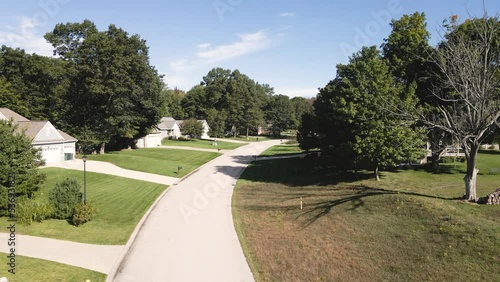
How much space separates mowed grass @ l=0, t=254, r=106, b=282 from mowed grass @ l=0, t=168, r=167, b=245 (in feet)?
9.26

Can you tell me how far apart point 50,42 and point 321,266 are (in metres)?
54.6

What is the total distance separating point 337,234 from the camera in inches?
659

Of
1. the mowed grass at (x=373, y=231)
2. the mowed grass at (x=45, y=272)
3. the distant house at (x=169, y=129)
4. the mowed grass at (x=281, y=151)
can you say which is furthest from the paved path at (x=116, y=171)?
the distant house at (x=169, y=129)

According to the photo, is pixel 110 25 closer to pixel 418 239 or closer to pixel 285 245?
pixel 285 245

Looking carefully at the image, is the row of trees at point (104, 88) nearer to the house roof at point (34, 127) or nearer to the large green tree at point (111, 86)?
the large green tree at point (111, 86)

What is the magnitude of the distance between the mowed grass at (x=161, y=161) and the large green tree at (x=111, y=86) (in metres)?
3.83

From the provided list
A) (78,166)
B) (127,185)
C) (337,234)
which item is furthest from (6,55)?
(337,234)

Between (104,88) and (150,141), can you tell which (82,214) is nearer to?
(104,88)

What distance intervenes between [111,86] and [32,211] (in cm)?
2693

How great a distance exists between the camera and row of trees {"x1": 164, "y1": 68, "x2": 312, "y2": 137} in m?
91.5

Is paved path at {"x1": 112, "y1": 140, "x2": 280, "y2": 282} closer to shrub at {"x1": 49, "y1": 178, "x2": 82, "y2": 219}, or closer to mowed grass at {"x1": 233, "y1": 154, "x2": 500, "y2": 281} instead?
mowed grass at {"x1": 233, "y1": 154, "x2": 500, "y2": 281}

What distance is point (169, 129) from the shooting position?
79.8 m

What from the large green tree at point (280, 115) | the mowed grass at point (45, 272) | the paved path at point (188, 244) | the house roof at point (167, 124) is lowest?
the paved path at point (188, 244)

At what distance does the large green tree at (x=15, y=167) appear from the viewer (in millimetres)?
17922
